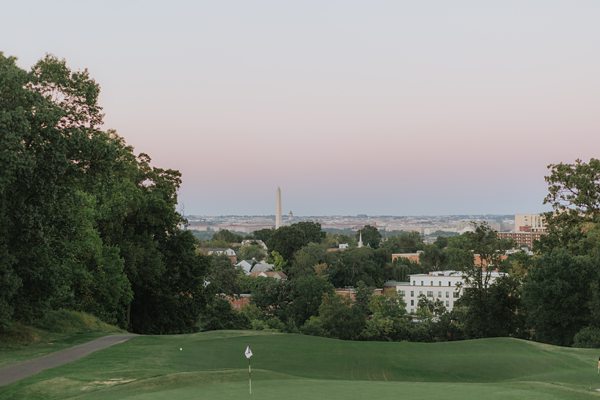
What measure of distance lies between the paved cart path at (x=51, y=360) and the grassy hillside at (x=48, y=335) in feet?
2.07

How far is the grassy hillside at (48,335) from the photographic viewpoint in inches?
1099

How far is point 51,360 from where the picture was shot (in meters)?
25.8

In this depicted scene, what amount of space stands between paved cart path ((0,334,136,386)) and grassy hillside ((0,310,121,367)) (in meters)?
0.63

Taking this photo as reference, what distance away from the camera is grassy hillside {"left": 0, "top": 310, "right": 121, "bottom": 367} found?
1099 inches

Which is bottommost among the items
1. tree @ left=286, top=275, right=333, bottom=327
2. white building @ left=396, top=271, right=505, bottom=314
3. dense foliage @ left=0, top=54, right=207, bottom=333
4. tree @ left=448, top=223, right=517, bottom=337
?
white building @ left=396, top=271, right=505, bottom=314

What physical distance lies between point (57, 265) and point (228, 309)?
4183cm

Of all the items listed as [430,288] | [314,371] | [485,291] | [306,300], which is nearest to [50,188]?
[314,371]

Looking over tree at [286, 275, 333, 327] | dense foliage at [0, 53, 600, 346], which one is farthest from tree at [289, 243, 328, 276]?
dense foliage at [0, 53, 600, 346]

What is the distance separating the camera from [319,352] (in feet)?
96.3

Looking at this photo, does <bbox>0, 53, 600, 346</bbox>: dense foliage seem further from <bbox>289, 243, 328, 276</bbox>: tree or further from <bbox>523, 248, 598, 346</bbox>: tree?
<bbox>289, 243, 328, 276</bbox>: tree

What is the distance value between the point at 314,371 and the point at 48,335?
13.9m

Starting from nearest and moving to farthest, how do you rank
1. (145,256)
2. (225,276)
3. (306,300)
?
1. (145,256)
2. (306,300)
3. (225,276)

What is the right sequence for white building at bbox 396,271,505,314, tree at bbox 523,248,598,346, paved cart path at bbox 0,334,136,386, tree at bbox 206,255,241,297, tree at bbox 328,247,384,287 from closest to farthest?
paved cart path at bbox 0,334,136,386 < tree at bbox 523,248,598,346 < tree at bbox 206,255,241,297 < white building at bbox 396,271,505,314 < tree at bbox 328,247,384,287

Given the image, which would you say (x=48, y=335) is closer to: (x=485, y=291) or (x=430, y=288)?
(x=485, y=291)
